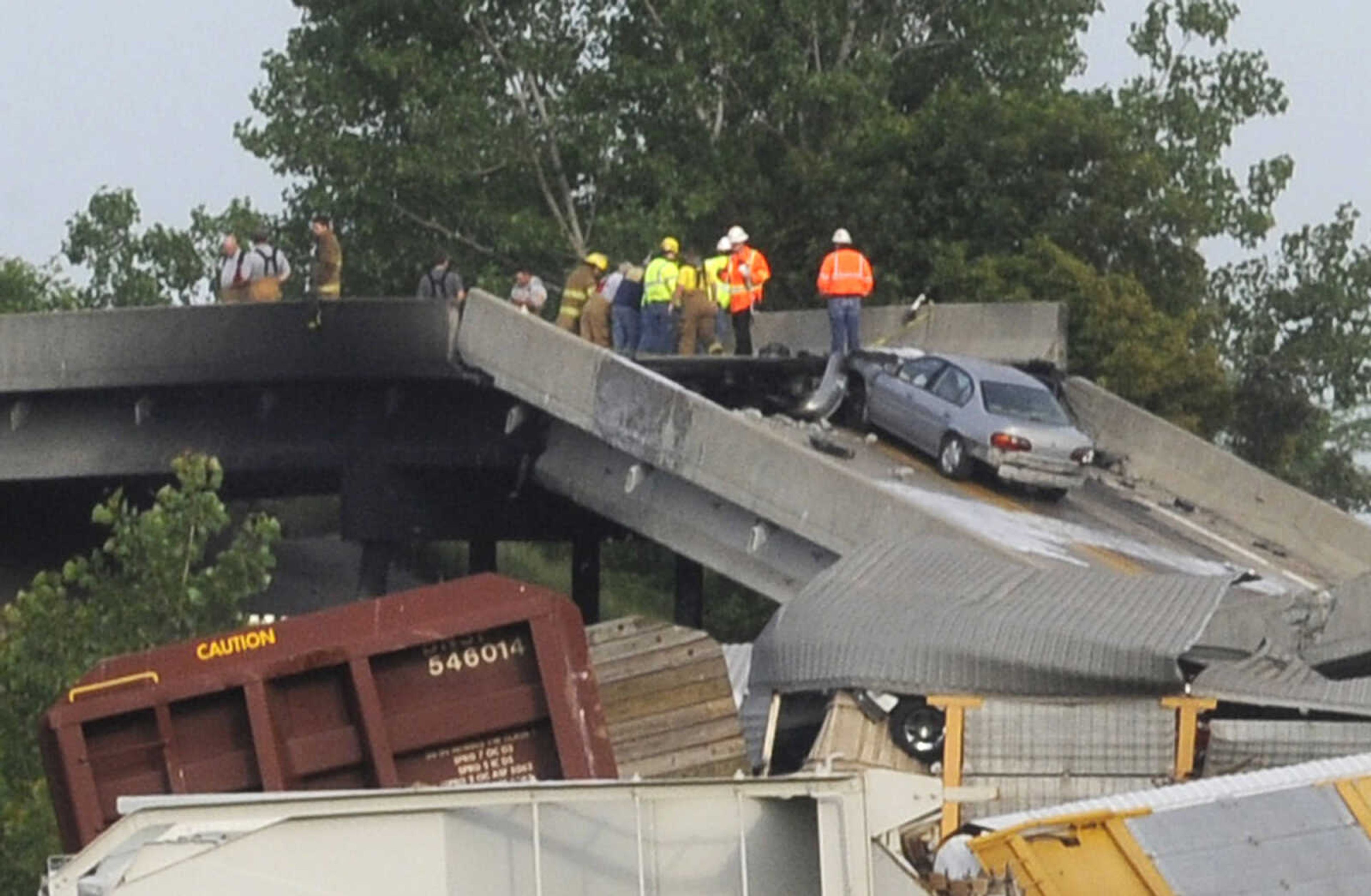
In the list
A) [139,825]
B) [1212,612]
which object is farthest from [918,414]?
[139,825]

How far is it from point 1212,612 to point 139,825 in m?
8.55

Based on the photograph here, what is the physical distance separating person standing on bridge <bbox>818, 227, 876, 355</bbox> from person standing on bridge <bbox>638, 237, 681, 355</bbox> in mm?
1804

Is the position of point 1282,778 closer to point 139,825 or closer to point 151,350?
point 139,825

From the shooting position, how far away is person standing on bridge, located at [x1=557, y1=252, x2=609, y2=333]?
3775 centimetres

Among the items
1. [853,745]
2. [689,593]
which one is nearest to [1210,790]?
[853,745]

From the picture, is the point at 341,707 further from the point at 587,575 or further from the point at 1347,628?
the point at 587,575

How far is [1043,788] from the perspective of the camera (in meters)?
18.3

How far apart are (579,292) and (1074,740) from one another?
66.5 feet

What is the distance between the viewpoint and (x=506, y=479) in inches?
1426

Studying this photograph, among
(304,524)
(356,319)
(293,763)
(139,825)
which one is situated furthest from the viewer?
(304,524)

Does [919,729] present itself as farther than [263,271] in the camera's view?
No

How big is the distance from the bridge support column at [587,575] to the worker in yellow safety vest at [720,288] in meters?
4.15

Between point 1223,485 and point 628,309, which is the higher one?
point 628,309

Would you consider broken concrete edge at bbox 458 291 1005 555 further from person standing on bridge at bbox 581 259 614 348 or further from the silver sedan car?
person standing on bridge at bbox 581 259 614 348
